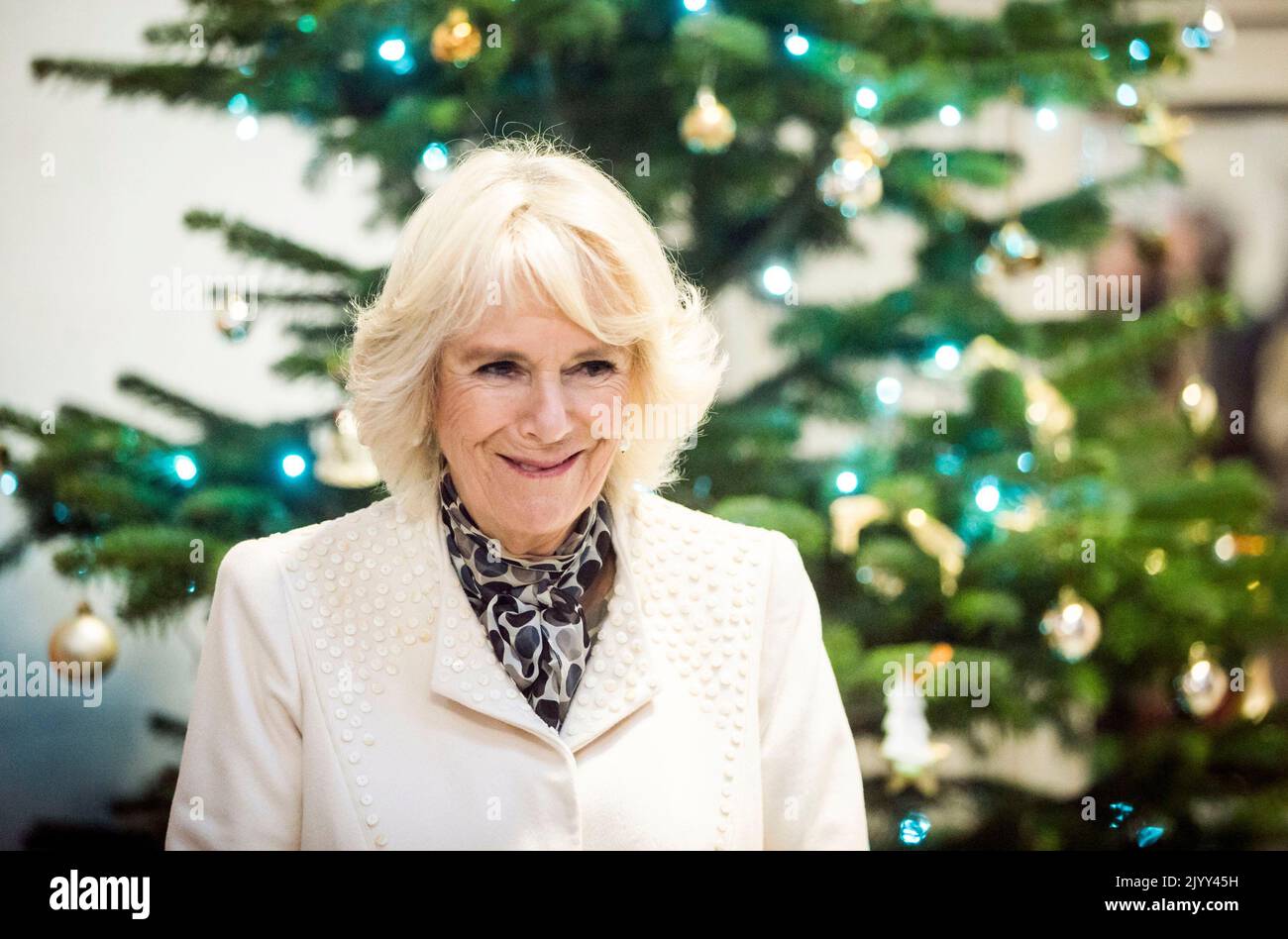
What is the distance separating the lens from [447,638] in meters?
1.60

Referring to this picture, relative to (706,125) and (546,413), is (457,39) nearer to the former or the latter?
(706,125)

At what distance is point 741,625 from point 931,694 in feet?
3.17

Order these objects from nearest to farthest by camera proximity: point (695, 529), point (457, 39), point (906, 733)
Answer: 1. point (695, 529)
2. point (457, 39)
3. point (906, 733)

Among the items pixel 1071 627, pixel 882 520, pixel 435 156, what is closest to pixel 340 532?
pixel 435 156

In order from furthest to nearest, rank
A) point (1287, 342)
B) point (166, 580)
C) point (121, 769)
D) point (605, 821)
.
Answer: point (1287, 342) < point (121, 769) < point (166, 580) < point (605, 821)

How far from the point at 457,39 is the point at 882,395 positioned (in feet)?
3.34

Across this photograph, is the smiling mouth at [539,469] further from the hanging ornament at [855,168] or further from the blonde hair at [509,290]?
the hanging ornament at [855,168]

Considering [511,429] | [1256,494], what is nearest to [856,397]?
[1256,494]

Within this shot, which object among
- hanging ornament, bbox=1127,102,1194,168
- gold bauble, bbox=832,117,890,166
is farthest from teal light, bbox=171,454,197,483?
hanging ornament, bbox=1127,102,1194,168

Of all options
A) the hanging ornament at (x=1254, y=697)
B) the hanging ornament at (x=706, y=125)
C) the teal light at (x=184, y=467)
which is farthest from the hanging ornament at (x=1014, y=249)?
the teal light at (x=184, y=467)

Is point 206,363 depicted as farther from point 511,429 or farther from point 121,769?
point 511,429

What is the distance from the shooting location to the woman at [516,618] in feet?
5.06

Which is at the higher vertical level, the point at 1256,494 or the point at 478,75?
the point at 478,75

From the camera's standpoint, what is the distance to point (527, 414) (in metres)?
1.59
